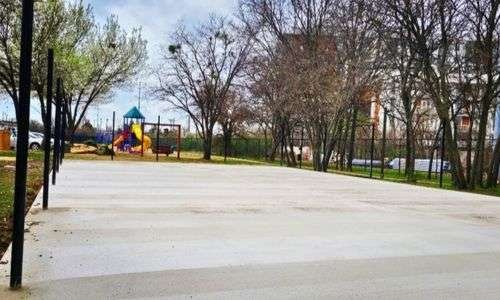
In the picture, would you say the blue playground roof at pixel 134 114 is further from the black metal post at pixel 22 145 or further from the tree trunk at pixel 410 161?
the black metal post at pixel 22 145

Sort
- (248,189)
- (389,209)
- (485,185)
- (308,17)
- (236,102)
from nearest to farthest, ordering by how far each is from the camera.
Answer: (389,209) → (248,189) → (485,185) → (308,17) → (236,102)

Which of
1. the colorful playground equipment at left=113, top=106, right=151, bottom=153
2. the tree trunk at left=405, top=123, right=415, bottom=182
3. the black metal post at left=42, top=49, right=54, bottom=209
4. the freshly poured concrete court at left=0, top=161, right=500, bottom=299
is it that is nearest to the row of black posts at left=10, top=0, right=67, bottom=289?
the freshly poured concrete court at left=0, top=161, right=500, bottom=299

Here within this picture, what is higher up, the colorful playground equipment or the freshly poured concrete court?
the colorful playground equipment

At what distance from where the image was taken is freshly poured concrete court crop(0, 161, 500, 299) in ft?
16.0

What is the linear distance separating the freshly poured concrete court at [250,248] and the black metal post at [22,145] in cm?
26

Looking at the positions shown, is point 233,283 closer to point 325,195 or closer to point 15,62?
point 325,195

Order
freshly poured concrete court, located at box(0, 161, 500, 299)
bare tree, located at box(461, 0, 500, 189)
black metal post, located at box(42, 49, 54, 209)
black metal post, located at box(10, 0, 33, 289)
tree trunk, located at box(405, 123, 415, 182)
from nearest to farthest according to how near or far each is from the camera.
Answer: black metal post, located at box(10, 0, 33, 289), freshly poured concrete court, located at box(0, 161, 500, 299), black metal post, located at box(42, 49, 54, 209), bare tree, located at box(461, 0, 500, 189), tree trunk, located at box(405, 123, 415, 182)

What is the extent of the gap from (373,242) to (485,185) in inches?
682

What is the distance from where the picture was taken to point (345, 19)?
25672 mm

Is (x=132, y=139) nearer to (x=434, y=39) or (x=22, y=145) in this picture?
(x=434, y=39)

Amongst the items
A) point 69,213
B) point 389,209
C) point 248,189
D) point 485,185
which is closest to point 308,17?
point 485,185

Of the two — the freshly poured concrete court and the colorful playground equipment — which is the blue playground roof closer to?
the colorful playground equipment

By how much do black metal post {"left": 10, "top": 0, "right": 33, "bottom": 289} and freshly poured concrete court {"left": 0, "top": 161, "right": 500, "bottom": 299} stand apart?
10.1 inches

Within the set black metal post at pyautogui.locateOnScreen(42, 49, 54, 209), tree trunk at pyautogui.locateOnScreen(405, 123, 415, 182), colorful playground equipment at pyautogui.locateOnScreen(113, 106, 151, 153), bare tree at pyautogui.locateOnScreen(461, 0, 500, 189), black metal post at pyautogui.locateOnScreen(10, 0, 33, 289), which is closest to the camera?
black metal post at pyautogui.locateOnScreen(10, 0, 33, 289)
